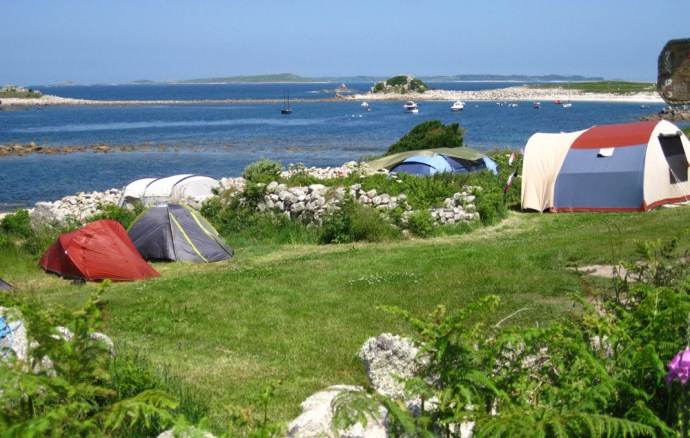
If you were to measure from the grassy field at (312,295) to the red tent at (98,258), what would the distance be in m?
0.42

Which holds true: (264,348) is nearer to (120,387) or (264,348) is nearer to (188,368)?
(188,368)

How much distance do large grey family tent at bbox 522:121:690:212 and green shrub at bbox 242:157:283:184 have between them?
7.02m

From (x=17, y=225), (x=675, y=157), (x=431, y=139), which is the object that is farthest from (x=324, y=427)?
(x=431, y=139)

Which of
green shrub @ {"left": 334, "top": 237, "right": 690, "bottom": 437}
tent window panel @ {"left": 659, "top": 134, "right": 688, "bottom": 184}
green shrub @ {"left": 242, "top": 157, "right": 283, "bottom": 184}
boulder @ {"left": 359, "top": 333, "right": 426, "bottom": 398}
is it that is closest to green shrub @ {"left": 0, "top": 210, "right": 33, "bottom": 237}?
green shrub @ {"left": 242, "top": 157, "right": 283, "bottom": 184}

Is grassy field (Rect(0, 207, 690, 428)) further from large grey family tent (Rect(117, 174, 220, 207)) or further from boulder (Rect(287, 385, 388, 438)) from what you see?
large grey family tent (Rect(117, 174, 220, 207))

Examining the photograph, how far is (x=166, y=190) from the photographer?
66.9 feet

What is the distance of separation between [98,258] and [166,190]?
302 inches

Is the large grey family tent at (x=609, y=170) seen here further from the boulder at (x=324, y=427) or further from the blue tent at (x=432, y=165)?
the boulder at (x=324, y=427)

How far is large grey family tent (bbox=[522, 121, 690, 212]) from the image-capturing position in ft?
55.2

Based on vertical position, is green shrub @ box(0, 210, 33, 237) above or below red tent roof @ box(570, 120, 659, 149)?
below

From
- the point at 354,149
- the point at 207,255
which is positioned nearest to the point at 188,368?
the point at 207,255

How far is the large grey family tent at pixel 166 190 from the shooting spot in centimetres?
2017

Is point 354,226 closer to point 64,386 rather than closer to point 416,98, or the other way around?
point 64,386

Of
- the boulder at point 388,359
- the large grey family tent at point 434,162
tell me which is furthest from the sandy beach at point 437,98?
the boulder at point 388,359
